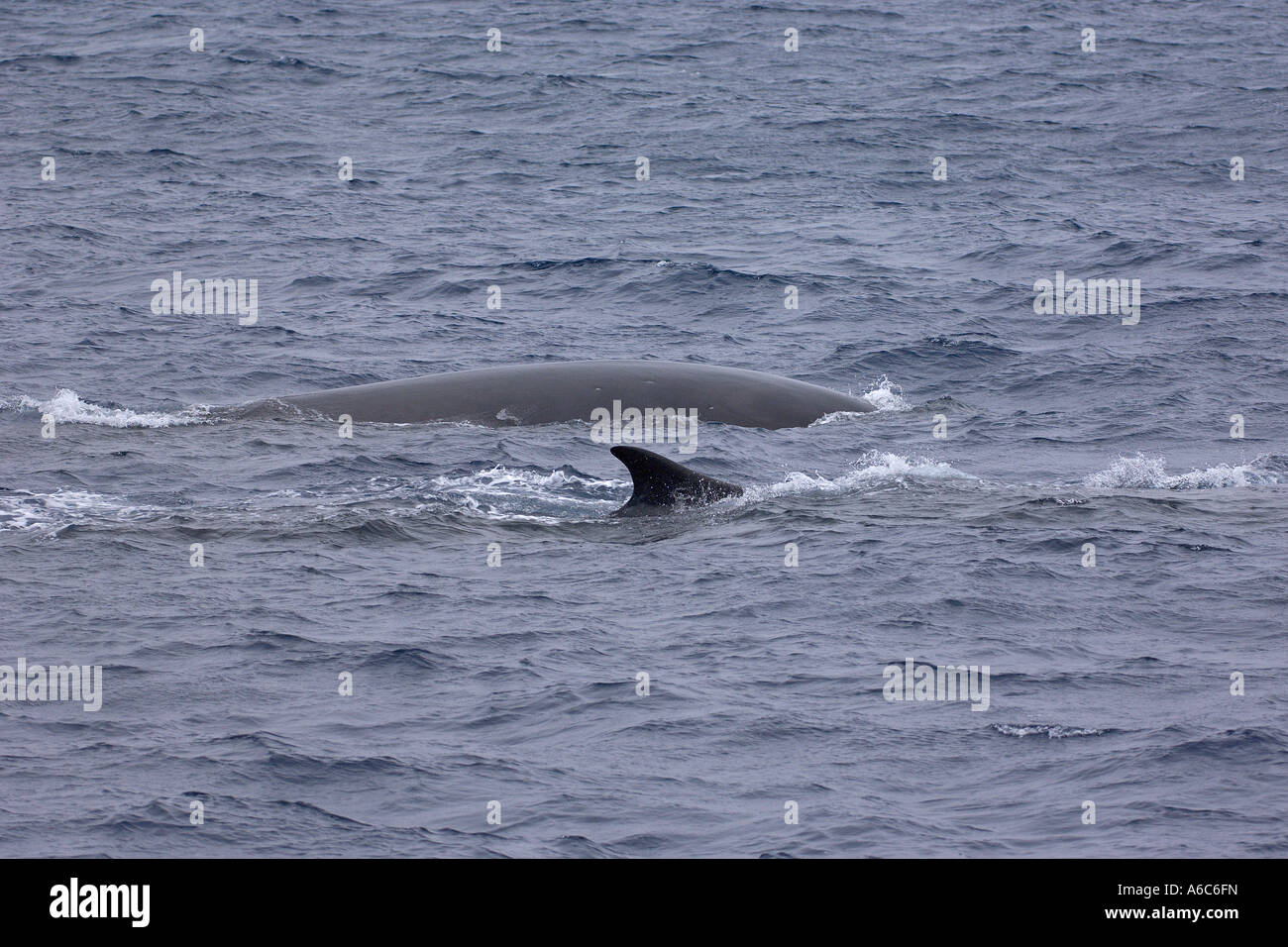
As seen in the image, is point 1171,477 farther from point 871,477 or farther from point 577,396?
point 577,396

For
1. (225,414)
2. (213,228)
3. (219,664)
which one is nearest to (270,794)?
(219,664)

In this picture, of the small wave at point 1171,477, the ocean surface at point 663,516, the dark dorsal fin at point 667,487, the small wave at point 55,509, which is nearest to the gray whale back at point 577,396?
the ocean surface at point 663,516

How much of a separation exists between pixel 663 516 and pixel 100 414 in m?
7.49

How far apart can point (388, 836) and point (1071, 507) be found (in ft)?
25.9

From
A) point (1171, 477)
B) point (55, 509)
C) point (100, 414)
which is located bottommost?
point (55, 509)

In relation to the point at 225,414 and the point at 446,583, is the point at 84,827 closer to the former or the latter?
the point at 446,583

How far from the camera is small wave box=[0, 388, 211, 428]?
18000 mm

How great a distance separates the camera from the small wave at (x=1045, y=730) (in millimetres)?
9742

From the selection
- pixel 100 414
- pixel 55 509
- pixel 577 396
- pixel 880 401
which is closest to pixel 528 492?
pixel 577 396

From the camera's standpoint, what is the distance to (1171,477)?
15742 millimetres

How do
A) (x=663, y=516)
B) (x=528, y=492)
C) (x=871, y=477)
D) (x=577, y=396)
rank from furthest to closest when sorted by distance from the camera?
(x=577, y=396) → (x=871, y=477) → (x=528, y=492) → (x=663, y=516)

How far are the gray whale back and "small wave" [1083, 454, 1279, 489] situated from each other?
326 cm

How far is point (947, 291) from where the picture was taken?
25.3 meters

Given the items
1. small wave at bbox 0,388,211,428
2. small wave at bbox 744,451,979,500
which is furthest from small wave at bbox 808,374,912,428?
small wave at bbox 0,388,211,428
